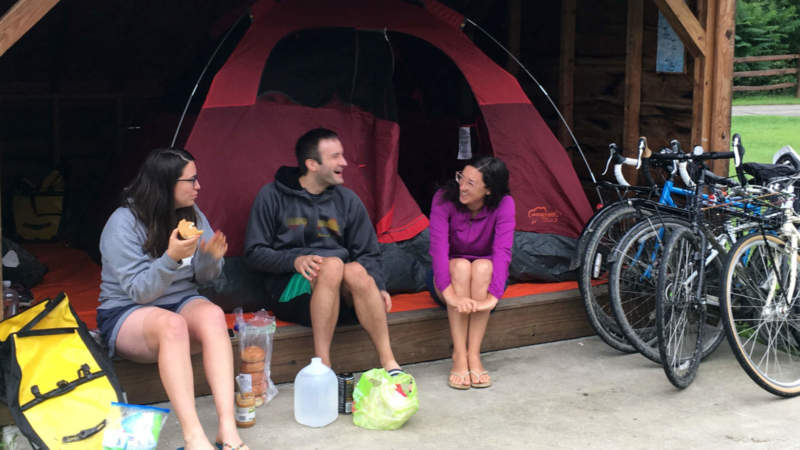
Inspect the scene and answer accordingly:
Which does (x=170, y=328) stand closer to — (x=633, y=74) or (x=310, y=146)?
(x=310, y=146)

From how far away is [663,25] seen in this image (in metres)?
5.32

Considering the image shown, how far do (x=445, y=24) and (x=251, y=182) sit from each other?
4.90ft

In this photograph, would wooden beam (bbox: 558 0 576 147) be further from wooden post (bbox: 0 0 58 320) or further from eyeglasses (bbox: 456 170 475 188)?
wooden post (bbox: 0 0 58 320)

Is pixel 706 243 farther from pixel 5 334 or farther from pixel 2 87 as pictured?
pixel 2 87

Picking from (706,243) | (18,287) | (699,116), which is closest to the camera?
(706,243)

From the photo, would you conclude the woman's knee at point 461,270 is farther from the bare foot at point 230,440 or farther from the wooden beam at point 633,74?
the wooden beam at point 633,74

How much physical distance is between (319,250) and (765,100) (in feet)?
60.3

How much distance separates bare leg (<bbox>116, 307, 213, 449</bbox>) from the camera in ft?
10.5

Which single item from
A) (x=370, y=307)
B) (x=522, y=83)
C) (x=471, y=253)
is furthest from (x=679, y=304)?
(x=522, y=83)

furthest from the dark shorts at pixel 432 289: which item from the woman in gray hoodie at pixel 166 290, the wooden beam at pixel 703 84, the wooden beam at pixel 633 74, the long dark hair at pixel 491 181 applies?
the wooden beam at pixel 633 74

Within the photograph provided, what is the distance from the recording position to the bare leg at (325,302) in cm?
387

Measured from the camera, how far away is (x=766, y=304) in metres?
4.15

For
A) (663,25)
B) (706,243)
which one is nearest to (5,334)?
(706,243)

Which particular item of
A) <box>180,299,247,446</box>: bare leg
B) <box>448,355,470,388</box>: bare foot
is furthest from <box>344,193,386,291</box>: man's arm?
<box>180,299,247,446</box>: bare leg
